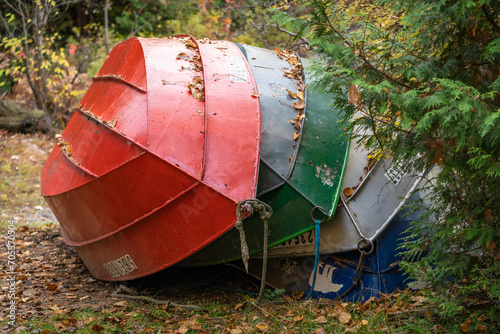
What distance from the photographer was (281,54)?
513 centimetres

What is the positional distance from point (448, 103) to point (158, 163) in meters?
2.11

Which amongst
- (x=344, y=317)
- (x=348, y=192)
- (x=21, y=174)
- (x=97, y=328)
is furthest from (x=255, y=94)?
(x=21, y=174)

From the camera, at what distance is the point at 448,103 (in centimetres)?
244

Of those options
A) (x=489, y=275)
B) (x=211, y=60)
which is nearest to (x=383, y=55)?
(x=489, y=275)

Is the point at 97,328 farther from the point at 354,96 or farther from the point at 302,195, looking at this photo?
the point at 354,96

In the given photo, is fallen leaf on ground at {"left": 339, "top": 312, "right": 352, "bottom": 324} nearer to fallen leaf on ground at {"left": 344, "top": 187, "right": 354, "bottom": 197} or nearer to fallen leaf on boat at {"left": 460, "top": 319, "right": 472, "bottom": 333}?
fallen leaf on boat at {"left": 460, "top": 319, "right": 472, "bottom": 333}

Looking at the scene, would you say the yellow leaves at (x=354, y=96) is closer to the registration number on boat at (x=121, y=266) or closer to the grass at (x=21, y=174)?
the registration number on boat at (x=121, y=266)

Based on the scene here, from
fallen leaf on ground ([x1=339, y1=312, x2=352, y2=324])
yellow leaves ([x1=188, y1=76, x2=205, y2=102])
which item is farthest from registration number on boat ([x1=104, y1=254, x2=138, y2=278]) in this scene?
fallen leaf on ground ([x1=339, y1=312, x2=352, y2=324])

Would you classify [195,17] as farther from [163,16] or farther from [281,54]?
[281,54]

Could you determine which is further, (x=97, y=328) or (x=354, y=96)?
(x=97, y=328)

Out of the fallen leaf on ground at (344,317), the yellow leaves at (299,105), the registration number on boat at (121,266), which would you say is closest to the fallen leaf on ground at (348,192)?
the yellow leaves at (299,105)

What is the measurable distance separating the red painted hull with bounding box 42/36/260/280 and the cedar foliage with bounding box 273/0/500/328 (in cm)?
101

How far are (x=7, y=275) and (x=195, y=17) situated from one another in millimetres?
9608

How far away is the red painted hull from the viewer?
3.51 m
